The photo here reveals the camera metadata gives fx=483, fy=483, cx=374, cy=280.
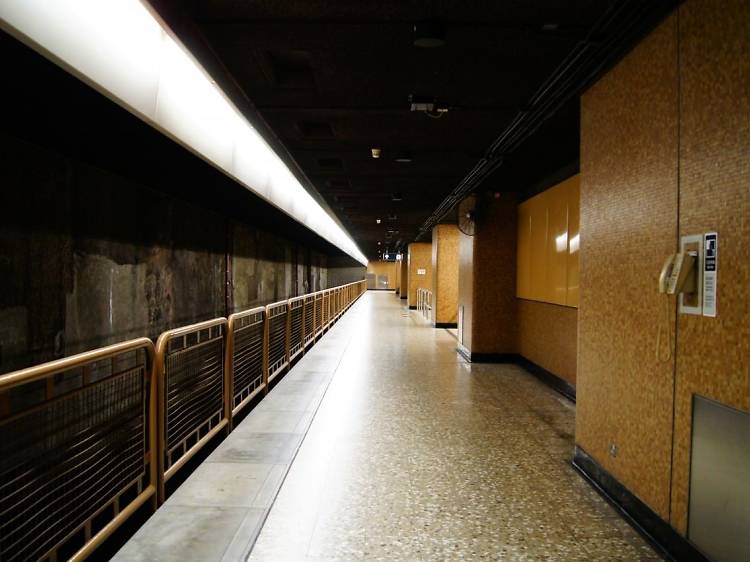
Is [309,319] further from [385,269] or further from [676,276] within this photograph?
[385,269]

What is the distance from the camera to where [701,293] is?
6.80 feet

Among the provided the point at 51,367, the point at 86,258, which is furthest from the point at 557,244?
the point at 51,367

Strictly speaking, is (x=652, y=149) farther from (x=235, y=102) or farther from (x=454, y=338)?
(x=454, y=338)

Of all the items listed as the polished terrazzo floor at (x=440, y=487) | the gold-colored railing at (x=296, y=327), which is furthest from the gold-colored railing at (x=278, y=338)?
the polished terrazzo floor at (x=440, y=487)

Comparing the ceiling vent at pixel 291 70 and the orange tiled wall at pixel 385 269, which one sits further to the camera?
the orange tiled wall at pixel 385 269

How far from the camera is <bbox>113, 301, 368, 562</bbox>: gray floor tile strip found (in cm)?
212

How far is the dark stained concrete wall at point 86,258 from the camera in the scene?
10.8 ft

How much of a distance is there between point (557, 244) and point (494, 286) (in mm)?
1828

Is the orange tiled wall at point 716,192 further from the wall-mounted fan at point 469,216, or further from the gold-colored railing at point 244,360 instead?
the wall-mounted fan at point 469,216

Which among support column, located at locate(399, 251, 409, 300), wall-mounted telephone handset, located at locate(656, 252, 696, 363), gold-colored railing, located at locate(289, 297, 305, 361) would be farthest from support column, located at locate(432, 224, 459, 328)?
support column, located at locate(399, 251, 409, 300)

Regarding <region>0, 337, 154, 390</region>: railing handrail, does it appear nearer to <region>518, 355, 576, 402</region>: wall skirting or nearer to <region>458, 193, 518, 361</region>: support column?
<region>518, 355, 576, 402</region>: wall skirting

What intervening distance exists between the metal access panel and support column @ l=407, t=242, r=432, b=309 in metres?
15.9

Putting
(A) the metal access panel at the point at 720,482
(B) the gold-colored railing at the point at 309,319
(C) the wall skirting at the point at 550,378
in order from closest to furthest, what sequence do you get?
(A) the metal access panel at the point at 720,482 < (C) the wall skirting at the point at 550,378 < (B) the gold-colored railing at the point at 309,319

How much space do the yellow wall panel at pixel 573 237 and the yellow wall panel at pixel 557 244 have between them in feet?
0.31
